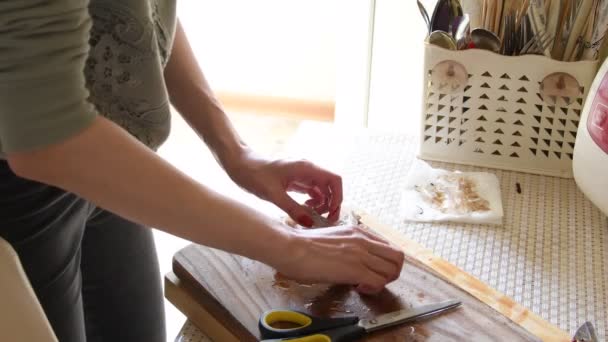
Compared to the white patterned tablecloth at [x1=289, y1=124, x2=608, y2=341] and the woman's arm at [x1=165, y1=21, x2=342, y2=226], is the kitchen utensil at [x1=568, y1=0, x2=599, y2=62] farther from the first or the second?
the woman's arm at [x1=165, y1=21, x2=342, y2=226]

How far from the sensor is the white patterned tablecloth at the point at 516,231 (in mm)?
693

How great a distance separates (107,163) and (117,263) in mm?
320

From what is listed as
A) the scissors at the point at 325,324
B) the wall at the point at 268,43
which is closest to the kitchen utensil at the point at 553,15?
the scissors at the point at 325,324

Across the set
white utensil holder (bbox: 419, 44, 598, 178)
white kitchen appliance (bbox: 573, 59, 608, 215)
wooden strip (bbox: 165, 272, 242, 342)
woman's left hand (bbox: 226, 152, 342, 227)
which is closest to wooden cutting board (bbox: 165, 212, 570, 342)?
wooden strip (bbox: 165, 272, 242, 342)

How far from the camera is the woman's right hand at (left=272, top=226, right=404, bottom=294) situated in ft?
1.85

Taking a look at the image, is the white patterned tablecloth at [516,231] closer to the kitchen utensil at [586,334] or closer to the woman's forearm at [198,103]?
the kitchen utensil at [586,334]

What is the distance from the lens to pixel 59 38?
423 mm

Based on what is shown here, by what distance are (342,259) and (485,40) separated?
1.49 feet

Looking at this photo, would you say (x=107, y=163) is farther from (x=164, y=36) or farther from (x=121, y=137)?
(x=164, y=36)

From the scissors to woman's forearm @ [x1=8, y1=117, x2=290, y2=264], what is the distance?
0.19 ft

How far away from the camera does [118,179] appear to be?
0.47 meters

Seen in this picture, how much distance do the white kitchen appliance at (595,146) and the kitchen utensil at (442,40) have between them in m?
0.19

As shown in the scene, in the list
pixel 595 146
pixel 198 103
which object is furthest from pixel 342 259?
pixel 595 146

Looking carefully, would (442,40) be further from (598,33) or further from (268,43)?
(268,43)
